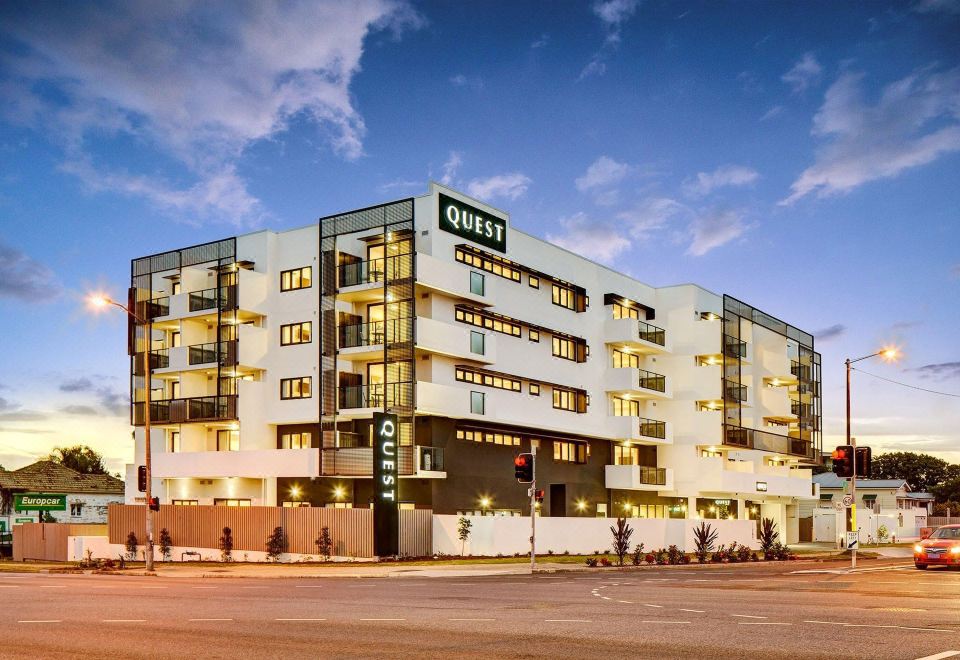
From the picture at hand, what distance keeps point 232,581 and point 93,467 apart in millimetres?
116896

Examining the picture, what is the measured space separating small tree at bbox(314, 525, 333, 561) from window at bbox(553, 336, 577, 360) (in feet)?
65.8

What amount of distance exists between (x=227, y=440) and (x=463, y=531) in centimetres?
1774

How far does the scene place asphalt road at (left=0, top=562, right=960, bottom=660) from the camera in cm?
1351


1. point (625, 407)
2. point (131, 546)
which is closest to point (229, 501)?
point (131, 546)

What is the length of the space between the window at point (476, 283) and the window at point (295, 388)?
31.3 feet

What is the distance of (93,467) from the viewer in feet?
456

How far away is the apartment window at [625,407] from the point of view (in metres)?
63.4

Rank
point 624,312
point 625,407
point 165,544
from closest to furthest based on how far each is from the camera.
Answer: point 165,544 < point 625,407 < point 624,312

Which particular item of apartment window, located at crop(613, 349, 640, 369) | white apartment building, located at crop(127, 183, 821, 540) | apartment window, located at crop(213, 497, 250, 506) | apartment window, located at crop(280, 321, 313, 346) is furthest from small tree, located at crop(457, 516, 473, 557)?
apartment window, located at crop(613, 349, 640, 369)

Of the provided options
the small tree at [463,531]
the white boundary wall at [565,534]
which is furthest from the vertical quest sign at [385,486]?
the small tree at [463,531]

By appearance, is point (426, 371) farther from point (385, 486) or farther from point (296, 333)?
point (296, 333)

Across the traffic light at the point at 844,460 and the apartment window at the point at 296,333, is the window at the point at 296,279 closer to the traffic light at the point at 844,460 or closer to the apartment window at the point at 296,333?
the apartment window at the point at 296,333

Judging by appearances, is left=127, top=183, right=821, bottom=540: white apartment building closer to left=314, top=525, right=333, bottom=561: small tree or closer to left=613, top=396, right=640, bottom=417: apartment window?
left=613, top=396, right=640, bottom=417: apartment window

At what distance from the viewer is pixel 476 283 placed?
164ft
